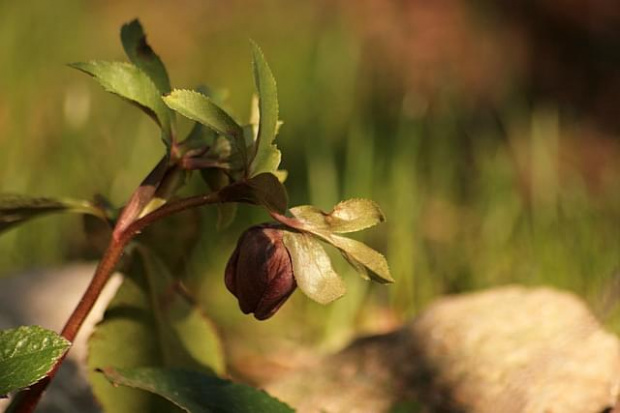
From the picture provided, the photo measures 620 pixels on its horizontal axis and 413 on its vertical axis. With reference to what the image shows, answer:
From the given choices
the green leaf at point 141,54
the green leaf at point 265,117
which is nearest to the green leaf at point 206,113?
the green leaf at point 265,117

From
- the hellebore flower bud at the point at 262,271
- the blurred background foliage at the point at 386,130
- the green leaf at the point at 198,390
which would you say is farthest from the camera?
the blurred background foliage at the point at 386,130

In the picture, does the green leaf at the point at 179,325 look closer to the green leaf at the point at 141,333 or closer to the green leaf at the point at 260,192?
the green leaf at the point at 141,333

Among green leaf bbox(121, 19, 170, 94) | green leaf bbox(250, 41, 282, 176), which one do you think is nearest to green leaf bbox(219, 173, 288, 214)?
green leaf bbox(250, 41, 282, 176)

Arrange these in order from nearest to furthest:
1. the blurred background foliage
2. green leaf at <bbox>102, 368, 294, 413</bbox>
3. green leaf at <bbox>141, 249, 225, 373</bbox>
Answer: green leaf at <bbox>102, 368, 294, 413</bbox>
green leaf at <bbox>141, 249, 225, 373</bbox>
the blurred background foliage

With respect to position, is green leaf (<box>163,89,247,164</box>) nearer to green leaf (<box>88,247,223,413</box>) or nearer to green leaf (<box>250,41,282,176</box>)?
green leaf (<box>250,41,282,176</box>)

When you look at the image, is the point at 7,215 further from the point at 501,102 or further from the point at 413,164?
the point at 501,102

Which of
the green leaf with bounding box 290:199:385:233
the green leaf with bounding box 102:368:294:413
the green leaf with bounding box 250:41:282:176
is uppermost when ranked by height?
the green leaf with bounding box 250:41:282:176

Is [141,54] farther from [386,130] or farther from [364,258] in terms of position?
[386,130]

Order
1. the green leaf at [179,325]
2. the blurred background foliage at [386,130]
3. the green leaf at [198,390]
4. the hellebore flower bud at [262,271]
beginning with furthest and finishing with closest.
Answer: the blurred background foliage at [386,130]
the green leaf at [179,325]
the green leaf at [198,390]
the hellebore flower bud at [262,271]
